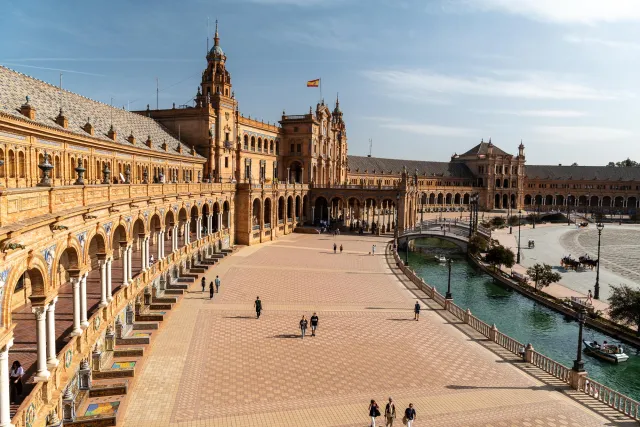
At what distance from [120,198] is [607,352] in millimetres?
28331

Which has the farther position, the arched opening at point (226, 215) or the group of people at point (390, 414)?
the arched opening at point (226, 215)

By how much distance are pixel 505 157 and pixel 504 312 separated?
10810 cm

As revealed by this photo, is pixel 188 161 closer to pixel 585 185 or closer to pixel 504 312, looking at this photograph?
pixel 504 312

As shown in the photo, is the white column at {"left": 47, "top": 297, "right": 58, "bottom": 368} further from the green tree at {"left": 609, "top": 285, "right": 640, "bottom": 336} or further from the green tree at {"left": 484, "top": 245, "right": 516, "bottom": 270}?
the green tree at {"left": 484, "top": 245, "right": 516, "bottom": 270}

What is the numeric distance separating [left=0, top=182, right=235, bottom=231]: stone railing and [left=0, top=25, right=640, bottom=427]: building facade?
64 millimetres

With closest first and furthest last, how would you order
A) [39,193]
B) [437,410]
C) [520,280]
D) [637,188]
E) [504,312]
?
[39,193] < [437,410] < [504,312] < [520,280] < [637,188]

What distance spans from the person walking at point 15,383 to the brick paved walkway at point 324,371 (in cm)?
375

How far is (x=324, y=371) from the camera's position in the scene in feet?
70.3

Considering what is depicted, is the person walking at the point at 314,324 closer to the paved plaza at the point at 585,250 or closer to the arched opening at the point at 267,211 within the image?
the paved plaza at the point at 585,250

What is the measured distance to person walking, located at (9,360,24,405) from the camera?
1388 cm

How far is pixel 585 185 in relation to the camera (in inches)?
5482

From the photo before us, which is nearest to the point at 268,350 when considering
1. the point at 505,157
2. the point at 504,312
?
the point at 504,312

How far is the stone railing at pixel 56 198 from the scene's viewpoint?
37.7 feet

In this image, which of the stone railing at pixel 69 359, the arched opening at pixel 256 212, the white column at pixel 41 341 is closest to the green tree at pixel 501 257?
the arched opening at pixel 256 212
